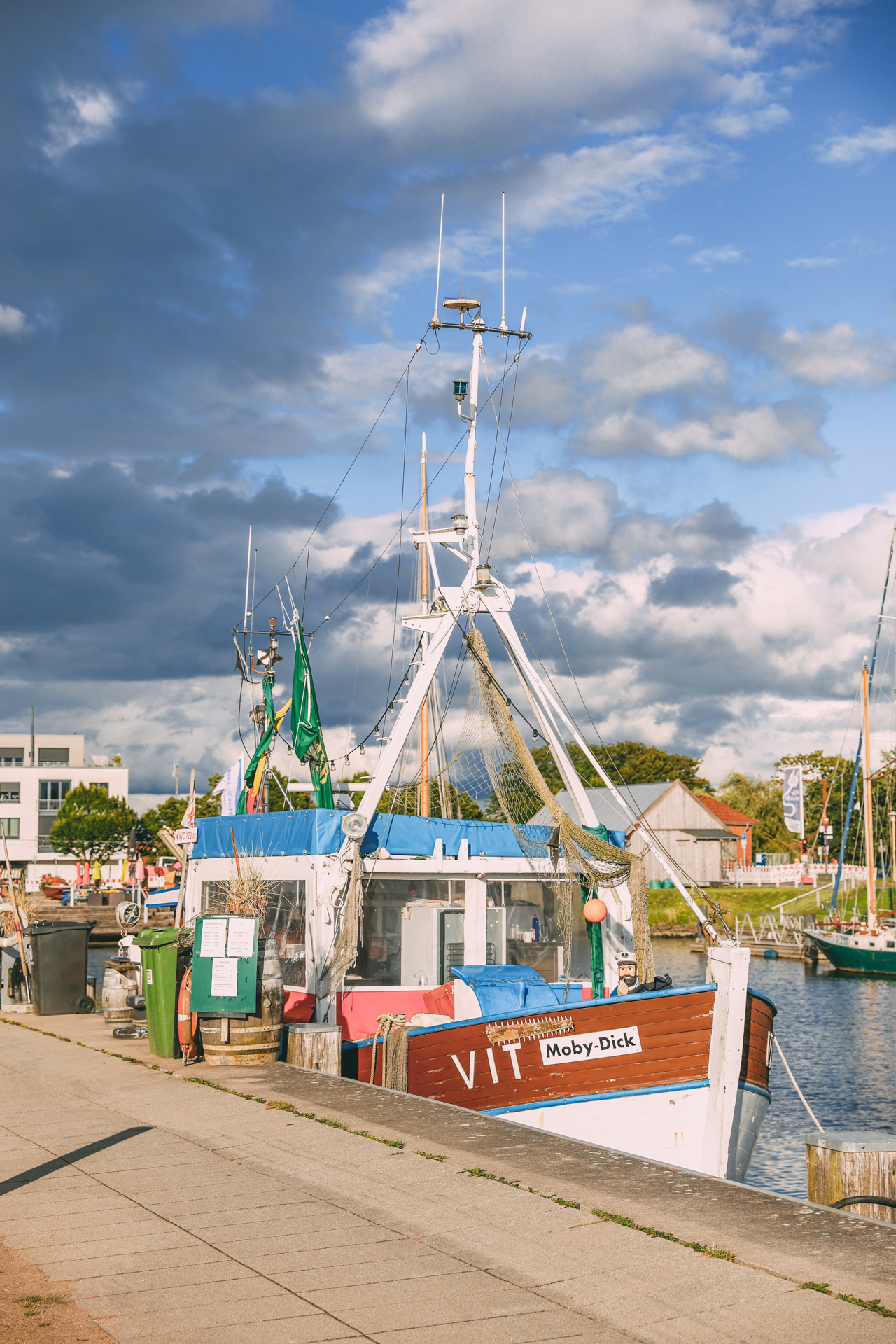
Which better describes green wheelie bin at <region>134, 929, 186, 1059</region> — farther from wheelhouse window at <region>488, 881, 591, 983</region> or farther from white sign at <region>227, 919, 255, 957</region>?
wheelhouse window at <region>488, 881, 591, 983</region>

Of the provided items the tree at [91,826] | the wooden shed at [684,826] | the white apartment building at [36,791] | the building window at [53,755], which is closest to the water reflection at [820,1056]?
the wooden shed at [684,826]

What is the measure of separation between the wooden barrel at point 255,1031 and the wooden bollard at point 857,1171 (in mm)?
6910

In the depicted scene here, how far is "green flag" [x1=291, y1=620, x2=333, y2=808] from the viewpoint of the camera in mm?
19234

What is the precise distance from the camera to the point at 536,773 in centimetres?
1505

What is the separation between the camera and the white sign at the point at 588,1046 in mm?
12008

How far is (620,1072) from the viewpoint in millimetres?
12094

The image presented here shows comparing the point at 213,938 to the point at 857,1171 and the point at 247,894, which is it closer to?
the point at 247,894

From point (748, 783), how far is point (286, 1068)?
11155 cm

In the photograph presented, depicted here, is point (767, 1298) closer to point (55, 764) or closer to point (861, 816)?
point (861, 816)

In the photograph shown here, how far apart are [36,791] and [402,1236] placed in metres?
103

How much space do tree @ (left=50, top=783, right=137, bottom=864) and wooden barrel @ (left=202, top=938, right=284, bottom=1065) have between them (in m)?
83.6

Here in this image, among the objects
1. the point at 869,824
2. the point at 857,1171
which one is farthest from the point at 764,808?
the point at 857,1171

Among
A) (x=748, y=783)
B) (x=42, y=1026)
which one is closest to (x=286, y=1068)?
(x=42, y=1026)

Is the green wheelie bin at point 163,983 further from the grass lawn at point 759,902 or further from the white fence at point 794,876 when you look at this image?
the white fence at point 794,876
